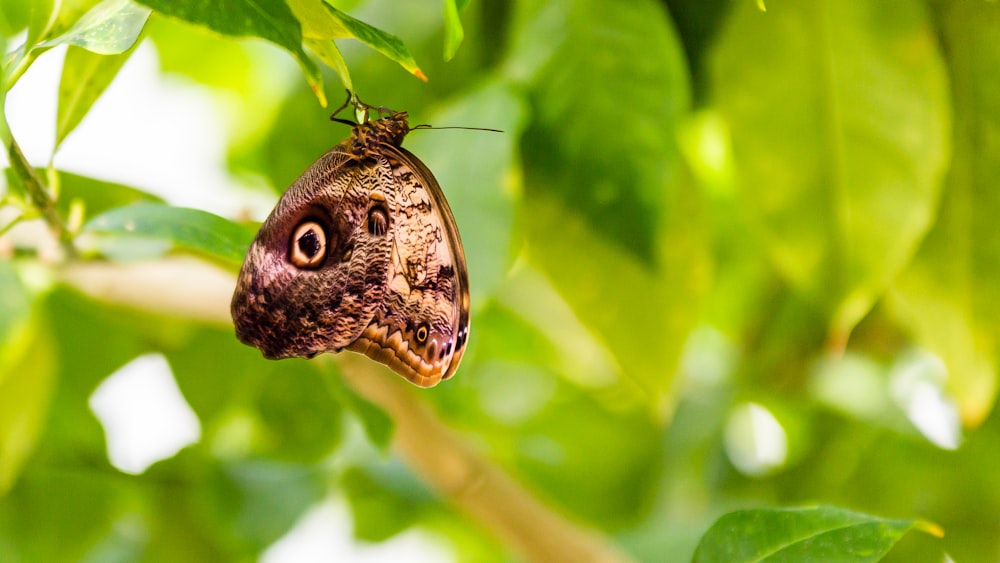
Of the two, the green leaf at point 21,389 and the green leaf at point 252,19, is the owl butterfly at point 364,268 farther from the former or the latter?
the green leaf at point 21,389

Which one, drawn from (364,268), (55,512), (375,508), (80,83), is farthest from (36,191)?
(375,508)

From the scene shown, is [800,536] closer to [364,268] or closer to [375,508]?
Answer: [364,268]

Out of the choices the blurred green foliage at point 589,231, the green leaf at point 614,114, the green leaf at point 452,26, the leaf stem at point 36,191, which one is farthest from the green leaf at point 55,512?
the green leaf at point 452,26

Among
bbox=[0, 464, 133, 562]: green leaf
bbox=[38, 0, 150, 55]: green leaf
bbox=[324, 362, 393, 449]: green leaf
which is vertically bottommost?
bbox=[0, 464, 133, 562]: green leaf

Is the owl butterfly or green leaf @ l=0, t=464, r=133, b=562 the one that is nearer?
the owl butterfly

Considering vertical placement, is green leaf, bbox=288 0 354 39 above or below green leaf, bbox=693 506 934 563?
above

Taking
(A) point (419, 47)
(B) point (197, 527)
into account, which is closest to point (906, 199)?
(A) point (419, 47)

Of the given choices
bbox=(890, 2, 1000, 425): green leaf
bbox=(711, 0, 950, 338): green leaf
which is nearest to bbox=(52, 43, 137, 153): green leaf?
bbox=(711, 0, 950, 338): green leaf

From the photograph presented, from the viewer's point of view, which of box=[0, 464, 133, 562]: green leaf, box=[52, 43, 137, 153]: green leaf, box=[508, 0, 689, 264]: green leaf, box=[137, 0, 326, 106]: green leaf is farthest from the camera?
box=[0, 464, 133, 562]: green leaf

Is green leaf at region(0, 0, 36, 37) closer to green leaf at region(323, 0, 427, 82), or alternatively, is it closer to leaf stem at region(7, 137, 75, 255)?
leaf stem at region(7, 137, 75, 255)
